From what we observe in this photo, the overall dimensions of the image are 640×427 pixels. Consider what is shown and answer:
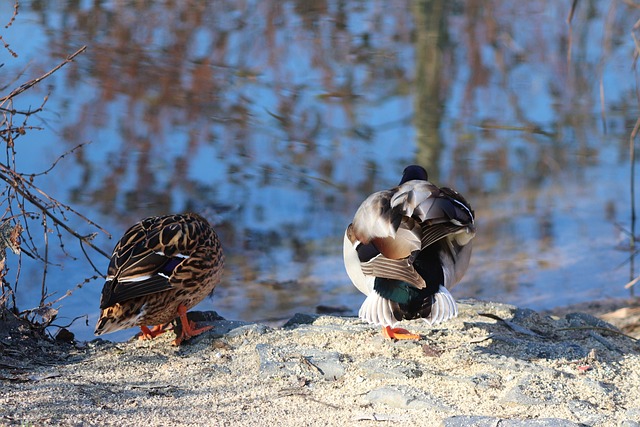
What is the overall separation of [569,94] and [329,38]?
3214mm

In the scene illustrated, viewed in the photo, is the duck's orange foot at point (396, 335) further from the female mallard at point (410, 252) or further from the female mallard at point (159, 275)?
the female mallard at point (159, 275)

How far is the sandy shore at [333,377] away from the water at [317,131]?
174 cm

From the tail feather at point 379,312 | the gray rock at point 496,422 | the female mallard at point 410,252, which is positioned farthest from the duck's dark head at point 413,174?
the gray rock at point 496,422

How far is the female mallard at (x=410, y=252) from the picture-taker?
4500mm

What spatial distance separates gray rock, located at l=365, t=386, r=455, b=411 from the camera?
4.02m

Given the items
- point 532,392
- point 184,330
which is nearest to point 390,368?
point 532,392

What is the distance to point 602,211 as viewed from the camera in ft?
29.5

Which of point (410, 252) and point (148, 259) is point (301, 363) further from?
point (148, 259)

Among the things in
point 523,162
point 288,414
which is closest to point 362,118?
point 523,162

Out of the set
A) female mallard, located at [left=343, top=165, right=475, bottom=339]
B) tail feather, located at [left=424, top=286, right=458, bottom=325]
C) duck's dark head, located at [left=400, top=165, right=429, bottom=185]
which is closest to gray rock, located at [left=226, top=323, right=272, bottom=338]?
female mallard, located at [left=343, top=165, right=475, bottom=339]

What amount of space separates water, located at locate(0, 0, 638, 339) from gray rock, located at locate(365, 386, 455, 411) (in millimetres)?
2723

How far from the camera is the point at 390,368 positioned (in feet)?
14.6

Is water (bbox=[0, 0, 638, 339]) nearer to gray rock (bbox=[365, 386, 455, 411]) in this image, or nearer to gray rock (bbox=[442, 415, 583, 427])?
gray rock (bbox=[365, 386, 455, 411])

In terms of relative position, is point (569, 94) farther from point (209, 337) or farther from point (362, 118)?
point (209, 337)
